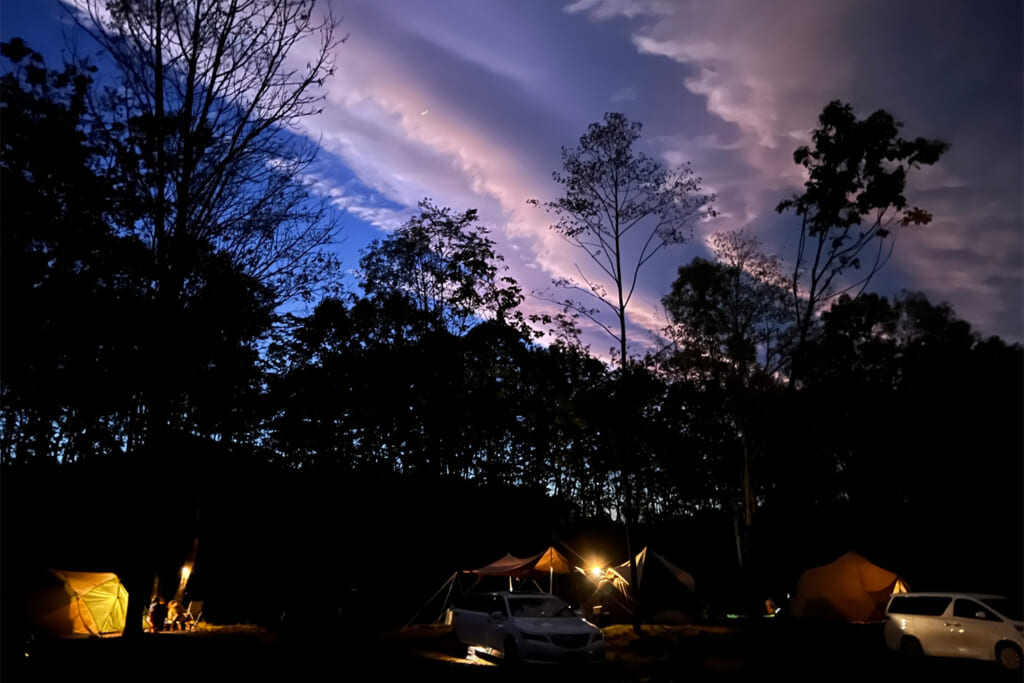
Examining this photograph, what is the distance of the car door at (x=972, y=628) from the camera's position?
42.8 ft

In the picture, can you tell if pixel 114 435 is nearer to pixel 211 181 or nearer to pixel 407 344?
pixel 211 181

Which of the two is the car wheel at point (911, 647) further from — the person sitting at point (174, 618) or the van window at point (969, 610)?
the person sitting at point (174, 618)

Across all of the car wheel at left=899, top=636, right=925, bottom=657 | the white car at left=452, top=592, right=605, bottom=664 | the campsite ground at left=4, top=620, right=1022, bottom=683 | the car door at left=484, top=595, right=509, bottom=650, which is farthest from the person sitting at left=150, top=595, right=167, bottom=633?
the car wheel at left=899, top=636, right=925, bottom=657

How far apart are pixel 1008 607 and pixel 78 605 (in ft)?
80.0

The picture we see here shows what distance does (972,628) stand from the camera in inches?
526

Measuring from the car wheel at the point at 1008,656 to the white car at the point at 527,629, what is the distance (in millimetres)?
Answer: 7967

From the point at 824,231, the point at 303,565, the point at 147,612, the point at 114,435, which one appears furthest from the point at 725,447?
the point at 114,435

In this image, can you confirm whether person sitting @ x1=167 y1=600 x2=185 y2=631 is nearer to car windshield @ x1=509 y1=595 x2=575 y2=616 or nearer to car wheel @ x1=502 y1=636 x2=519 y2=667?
car windshield @ x1=509 y1=595 x2=575 y2=616

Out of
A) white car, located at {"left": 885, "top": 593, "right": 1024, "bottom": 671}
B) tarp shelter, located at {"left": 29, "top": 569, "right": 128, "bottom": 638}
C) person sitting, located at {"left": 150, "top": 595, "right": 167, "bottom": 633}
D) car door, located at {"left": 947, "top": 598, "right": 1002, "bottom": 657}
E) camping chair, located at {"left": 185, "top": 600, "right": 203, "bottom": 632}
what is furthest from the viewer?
camping chair, located at {"left": 185, "top": 600, "right": 203, "bottom": 632}

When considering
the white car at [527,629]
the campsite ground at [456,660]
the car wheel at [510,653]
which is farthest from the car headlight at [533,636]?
the campsite ground at [456,660]

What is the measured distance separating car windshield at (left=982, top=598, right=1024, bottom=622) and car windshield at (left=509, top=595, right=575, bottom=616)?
8939 millimetres

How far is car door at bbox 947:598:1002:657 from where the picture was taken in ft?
42.8

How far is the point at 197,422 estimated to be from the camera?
11.8 metres

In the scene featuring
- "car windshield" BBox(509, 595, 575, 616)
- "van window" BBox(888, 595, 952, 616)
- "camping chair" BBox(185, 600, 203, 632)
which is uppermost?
"van window" BBox(888, 595, 952, 616)
